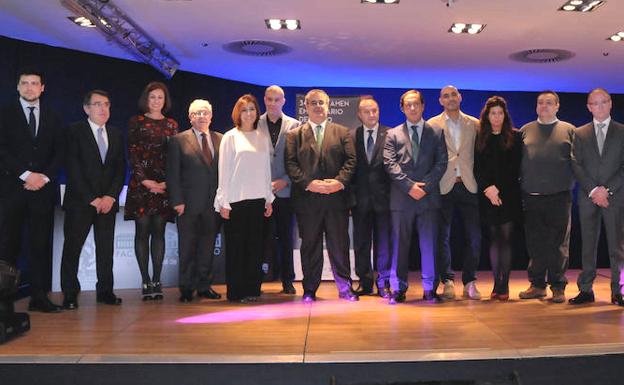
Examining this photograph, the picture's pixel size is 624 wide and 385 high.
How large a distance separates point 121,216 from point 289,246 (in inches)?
66.6

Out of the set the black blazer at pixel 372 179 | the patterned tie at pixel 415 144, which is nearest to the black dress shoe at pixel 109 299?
the black blazer at pixel 372 179

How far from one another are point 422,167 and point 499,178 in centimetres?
63

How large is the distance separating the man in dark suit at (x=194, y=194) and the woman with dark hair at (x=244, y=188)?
204mm

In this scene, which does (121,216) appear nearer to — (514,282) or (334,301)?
(334,301)

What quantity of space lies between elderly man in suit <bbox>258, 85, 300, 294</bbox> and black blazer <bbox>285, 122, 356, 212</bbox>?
1.02ft

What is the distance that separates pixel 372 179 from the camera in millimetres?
4746

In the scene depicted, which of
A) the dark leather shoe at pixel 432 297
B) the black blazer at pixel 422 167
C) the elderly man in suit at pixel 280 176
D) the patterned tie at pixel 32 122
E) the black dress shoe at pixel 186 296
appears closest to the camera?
the patterned tie at pixel 32 122

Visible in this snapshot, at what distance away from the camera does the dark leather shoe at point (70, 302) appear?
427 centimetres

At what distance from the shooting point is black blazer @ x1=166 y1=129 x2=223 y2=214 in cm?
459

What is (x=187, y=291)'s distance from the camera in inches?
183

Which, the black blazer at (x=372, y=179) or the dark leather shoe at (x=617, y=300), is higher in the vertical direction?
the black blazer at (x=372, y=179)

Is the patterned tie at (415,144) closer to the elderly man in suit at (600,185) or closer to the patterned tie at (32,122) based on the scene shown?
the elderly man in suit at (600,185)

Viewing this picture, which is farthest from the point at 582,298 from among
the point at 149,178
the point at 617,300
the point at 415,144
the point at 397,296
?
the point at 149,178

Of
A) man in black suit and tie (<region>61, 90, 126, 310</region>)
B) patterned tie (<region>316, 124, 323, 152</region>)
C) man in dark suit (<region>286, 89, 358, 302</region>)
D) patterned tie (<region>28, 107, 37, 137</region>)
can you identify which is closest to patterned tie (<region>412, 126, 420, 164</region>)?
man in dark suit (<region>286, 89, 358, 302</region>)
